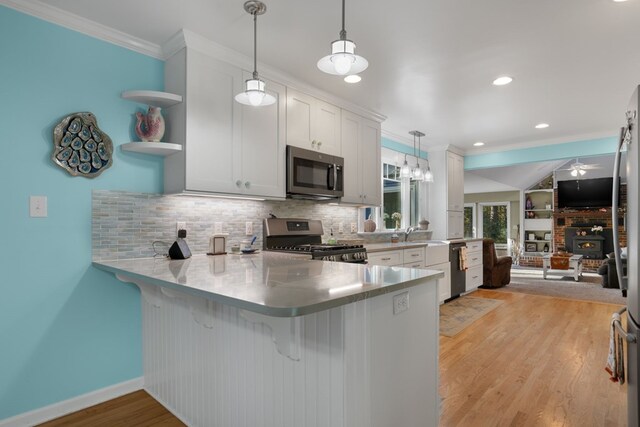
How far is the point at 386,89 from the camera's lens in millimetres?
3486

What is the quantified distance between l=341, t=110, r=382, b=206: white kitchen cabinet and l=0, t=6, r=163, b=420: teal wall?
6.54 ft

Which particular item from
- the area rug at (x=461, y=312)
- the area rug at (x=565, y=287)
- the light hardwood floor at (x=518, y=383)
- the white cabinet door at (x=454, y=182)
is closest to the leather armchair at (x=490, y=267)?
the area rug at (x=565, y=287)

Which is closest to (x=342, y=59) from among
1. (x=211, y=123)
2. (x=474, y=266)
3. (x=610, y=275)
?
(x=211, y=123)

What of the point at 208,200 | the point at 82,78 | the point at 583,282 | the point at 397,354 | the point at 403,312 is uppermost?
the point at 82,78

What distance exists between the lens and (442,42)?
103 inches

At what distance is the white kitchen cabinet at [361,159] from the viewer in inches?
149

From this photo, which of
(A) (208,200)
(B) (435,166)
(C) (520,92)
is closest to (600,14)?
(C) (520,92)

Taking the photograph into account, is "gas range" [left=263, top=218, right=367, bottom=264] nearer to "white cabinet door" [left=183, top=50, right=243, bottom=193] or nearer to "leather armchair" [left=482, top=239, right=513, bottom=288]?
"white cabinet door" [left=183, top=50, right=243, bottom=193]

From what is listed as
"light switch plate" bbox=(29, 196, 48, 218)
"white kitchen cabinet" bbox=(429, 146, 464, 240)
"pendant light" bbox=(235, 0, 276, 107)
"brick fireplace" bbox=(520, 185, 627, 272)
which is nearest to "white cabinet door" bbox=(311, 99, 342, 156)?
"pendant light" bbox=(235, 0, 276, 107)

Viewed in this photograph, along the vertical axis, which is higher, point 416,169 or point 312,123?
point 312,123

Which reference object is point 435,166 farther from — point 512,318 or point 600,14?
point 600,14

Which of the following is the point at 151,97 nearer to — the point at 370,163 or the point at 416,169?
the point at 370,163

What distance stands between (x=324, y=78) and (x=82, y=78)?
1.83 meters

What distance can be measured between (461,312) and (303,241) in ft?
7.72
